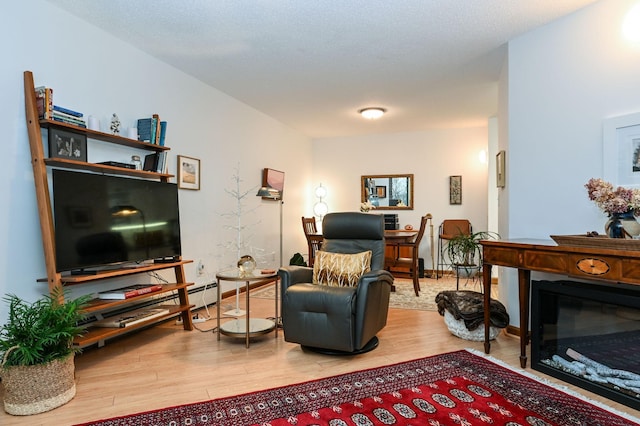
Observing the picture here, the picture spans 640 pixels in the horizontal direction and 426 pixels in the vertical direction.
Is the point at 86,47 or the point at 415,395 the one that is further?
the point at 86,47

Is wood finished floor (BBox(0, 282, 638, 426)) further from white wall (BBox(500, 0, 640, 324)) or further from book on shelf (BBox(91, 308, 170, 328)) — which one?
white wall (BBox(500, 0, 640, 324))

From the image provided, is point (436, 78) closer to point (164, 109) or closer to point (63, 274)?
point (164, 109)

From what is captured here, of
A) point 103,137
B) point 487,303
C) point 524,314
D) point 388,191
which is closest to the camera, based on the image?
point 524,314

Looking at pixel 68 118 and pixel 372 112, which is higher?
pixel 372 112

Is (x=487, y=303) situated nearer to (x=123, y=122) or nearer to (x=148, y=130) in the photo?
(x=148, y=130)

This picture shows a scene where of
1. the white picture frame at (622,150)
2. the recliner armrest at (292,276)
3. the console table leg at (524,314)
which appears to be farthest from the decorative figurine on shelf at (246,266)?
the white picture frame at (622,150)

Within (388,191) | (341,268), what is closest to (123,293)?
(341,268)

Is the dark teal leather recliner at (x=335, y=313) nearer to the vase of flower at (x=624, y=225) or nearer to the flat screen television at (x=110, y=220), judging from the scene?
the flat screen television at (x=110, y=220)

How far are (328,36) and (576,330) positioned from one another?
9.19 ft

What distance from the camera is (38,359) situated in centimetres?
201

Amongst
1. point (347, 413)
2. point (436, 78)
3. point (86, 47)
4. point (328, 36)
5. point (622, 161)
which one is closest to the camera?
point (347, 413)

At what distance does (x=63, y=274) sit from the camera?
272 centimetres

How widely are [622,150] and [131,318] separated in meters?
3.76

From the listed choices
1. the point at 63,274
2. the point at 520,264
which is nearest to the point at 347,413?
the point at 520,264
